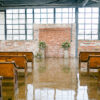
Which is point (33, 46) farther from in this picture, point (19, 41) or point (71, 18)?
point (71, 18)

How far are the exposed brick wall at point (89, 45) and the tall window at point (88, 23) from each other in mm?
795

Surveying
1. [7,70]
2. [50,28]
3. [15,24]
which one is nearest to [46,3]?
[50,28]

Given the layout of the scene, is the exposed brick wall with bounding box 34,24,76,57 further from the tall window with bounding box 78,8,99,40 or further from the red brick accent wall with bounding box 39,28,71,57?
the tall window with bounding box 78,8,99,40

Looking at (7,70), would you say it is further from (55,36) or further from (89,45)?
(89,45)

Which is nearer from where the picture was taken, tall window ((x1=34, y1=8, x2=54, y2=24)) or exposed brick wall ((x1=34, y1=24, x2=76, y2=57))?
exposed brick wall ((x1=34, y1=24, x2=76, y2=57))

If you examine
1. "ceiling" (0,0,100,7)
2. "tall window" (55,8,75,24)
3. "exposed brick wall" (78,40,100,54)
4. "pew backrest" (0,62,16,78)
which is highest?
"ceiling" (0,0,100,7)

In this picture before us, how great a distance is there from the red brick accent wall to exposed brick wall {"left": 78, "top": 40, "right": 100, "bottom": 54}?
3.14ft

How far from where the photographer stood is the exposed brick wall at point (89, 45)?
12523 mm

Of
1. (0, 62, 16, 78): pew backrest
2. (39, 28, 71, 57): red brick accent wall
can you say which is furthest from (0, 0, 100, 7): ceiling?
(0, 62, 16, 78): pew backrest

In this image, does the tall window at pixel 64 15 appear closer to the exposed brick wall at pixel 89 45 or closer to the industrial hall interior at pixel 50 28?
the industrial hall interior at pixel 50 28

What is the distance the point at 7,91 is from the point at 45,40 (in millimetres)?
9065

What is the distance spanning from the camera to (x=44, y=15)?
13.4 meters

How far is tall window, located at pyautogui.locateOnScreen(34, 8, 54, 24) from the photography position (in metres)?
13.3

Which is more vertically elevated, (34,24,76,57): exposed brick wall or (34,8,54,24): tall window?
(34,8,54,24): tall window
